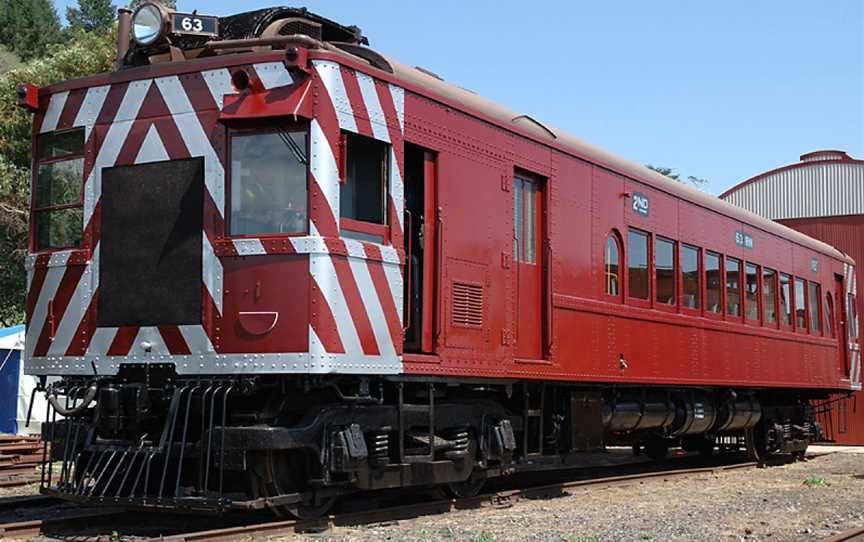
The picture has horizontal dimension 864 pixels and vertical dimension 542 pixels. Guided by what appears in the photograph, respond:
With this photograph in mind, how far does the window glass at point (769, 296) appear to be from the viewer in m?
16.5

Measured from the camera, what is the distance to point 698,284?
46.3 ft

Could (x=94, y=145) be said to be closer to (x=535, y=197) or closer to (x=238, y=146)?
(x=238, y=146)

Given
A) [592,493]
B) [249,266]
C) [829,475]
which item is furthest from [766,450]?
[249,266]

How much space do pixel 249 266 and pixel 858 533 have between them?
5.31 meters

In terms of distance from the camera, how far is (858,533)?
8.49 meters

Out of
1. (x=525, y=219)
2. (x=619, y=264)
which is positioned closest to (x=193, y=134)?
(x=525, y=219)

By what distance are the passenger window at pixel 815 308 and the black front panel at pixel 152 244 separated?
13.6 m

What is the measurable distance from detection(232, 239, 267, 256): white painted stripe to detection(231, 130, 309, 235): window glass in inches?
4.8

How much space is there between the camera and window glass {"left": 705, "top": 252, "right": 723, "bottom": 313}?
14430 millimetres

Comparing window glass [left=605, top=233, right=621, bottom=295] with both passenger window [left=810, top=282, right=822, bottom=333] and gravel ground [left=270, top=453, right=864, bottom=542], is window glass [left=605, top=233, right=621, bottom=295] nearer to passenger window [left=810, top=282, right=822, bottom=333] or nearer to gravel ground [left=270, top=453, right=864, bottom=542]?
gravel ground [left=270, top=453, right=864, bottom=542]

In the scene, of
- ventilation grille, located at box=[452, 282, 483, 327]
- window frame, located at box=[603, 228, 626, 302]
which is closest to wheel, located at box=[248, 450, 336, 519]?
ventilation grille, located at box=[452, 282, 483, 327]

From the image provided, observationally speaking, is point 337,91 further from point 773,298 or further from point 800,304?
point 800,304

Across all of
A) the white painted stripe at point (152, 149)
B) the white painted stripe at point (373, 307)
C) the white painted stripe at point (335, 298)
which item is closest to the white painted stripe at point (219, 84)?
the white painted stripe at point (152, 149)

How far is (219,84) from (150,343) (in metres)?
2.08
